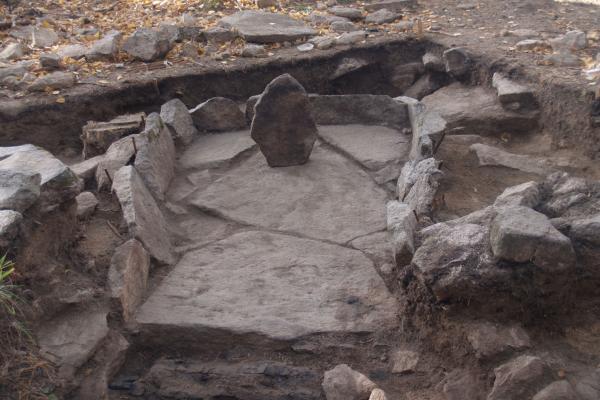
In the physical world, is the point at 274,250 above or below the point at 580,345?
below

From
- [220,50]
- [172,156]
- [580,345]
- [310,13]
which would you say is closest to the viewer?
[580,345]

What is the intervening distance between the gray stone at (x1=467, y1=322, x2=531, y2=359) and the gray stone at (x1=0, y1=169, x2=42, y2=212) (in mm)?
1953

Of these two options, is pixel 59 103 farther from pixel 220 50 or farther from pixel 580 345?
pixel 580 345

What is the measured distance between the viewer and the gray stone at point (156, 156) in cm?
426

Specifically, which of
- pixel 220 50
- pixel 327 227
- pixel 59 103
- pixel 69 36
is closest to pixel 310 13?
pixel 220 50

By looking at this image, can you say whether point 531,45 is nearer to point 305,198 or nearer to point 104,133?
point 305,198

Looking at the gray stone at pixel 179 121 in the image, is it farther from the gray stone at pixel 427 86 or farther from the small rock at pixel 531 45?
the small rock at pixel 531 45

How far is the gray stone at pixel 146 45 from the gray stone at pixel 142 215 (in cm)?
216

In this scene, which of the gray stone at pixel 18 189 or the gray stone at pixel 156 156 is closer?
the gray stone at pixel 18 189

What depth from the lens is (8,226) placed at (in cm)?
283

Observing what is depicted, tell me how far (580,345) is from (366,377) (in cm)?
85

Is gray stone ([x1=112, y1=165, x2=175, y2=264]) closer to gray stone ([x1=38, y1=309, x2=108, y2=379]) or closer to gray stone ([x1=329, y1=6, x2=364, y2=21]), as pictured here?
gray stone ([x1=38, y1=309, x2=108, y2=379])

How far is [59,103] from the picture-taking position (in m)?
5.30

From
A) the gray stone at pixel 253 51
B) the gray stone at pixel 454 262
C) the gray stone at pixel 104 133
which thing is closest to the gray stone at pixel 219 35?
the gray stone at pixel 253 51
